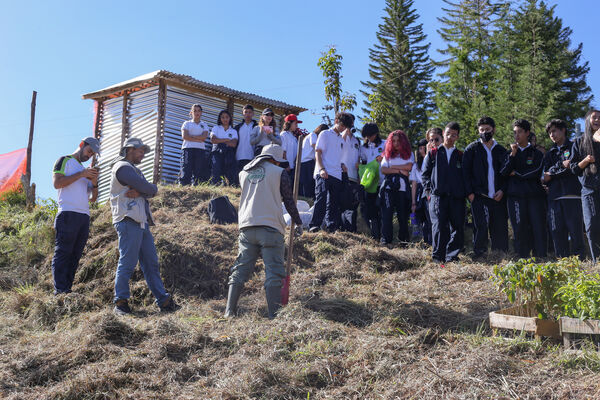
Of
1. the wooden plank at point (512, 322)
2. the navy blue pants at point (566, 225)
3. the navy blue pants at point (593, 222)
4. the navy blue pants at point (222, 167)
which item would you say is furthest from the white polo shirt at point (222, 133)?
the wooden plank at point (512, 322)

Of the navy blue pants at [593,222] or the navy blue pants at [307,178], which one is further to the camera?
the navy blue pants at [307,178]

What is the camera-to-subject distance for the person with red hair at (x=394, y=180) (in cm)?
830

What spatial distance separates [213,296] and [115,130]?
10.8 m

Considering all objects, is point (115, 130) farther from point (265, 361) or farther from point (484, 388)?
point (484, 388)

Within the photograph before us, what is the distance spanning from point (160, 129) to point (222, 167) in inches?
172

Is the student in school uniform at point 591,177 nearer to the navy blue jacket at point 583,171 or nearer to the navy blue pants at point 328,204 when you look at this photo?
the navy blue jacket at point 583,171

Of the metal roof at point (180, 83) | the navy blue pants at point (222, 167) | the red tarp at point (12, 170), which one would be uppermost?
the metal roof at point (180, 83)

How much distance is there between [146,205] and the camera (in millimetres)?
6305

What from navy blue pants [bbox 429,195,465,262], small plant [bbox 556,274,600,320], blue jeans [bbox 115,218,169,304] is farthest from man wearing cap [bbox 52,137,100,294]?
small plant [bbox 556,274,600,320]

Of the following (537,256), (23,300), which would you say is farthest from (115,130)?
(537,256)

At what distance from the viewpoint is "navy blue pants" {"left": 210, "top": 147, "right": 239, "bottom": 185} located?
442 inches

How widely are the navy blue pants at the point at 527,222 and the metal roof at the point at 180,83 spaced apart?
9794mm

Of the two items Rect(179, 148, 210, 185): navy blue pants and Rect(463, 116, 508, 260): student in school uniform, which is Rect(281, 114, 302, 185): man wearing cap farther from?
Rect(463, 116, 508, 260): student in school uniform

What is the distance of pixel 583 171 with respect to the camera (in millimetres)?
6578
